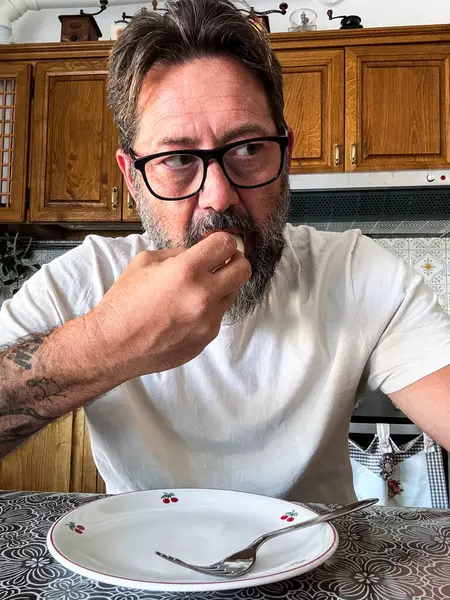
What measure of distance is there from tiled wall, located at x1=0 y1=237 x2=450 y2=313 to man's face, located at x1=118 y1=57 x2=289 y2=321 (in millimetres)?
1686

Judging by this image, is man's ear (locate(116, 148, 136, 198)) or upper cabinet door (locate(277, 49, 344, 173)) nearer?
man's ear (locate(116, 148, 136, 198))

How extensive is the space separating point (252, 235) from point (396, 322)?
291 millimetres

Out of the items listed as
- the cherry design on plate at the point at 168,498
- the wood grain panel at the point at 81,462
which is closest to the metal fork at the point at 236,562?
the cherry design on plate at the point at 168,498

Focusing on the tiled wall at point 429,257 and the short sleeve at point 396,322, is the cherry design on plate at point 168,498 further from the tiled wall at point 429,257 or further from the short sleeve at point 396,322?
the tiled wall at point 429,257

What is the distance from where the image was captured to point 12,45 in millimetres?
2471

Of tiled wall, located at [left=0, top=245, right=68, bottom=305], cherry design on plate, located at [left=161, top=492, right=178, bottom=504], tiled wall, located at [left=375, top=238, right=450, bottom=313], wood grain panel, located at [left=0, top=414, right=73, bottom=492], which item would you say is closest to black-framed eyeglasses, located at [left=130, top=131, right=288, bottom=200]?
cherry design on plate, located at [left=161, top=492, right=178, bottom=504]

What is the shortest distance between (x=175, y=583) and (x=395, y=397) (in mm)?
583

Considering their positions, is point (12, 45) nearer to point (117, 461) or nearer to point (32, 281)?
point (32, 281)

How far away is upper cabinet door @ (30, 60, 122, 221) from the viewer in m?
2.36

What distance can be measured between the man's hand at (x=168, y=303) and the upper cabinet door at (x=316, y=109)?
1716mm

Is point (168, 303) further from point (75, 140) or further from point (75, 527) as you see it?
point (75, 140)

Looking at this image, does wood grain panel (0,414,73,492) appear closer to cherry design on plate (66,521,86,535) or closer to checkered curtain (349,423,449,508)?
checkered curtain (349,423,449,508)

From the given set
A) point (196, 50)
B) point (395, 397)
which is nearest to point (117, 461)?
point (395, 397)

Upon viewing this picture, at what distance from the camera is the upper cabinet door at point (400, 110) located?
2.16 metres
